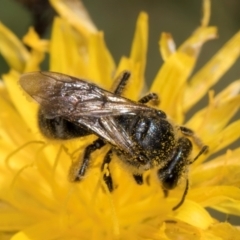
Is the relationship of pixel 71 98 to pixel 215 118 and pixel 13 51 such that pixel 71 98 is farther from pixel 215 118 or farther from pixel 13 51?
pixel 13 51

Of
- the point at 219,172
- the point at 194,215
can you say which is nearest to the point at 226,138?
the point at 219,172

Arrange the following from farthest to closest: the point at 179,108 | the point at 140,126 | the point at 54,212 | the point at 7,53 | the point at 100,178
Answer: the point at 7,53
the point at 179,108
the point at 54,212
the point at 100,178
the point at 140,126

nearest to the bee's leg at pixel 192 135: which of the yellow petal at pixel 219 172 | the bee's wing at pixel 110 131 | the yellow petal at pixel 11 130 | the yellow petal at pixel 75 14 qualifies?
the yellow petal at pixel 219 172

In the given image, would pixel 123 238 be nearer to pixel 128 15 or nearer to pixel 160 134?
pixel 160 134

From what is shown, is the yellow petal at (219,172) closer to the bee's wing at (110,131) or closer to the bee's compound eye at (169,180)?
the bee's compound eye at (169,180)

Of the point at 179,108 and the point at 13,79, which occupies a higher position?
the point at 179,108

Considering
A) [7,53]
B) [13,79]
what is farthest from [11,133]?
[7,53]
